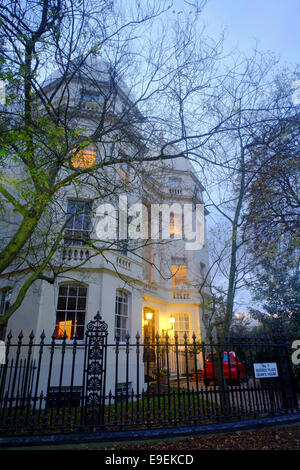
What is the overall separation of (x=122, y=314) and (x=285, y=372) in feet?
24.1

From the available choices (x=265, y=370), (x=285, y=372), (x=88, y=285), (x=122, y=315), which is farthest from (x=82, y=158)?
(x=122, y=315)

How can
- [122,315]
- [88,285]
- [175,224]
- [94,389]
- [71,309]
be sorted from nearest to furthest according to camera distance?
[94,389], [71,309], [88,285], [122,315], [175,224]

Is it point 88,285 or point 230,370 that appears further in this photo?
point 88,285

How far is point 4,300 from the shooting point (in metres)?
12.8

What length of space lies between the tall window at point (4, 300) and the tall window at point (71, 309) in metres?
3.23

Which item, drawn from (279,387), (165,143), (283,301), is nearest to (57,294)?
(165,143)

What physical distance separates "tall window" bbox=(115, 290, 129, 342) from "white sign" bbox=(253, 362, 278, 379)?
22.1 ft

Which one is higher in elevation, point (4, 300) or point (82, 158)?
point (82, 158)

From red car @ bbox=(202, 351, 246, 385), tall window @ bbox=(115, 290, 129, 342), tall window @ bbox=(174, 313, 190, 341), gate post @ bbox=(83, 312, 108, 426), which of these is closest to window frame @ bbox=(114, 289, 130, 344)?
tall window @ bbox=(115, 290, 129, 342)

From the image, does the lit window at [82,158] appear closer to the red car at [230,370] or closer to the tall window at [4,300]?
the red car at [230,370]

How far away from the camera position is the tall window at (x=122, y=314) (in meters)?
12.0

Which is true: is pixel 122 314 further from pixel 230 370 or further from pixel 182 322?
pixel 182 322

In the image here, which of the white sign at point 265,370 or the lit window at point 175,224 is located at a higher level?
the lit window at point 175,224

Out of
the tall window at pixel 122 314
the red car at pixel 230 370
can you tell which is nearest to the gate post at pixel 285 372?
the red car at pixel 230 370
